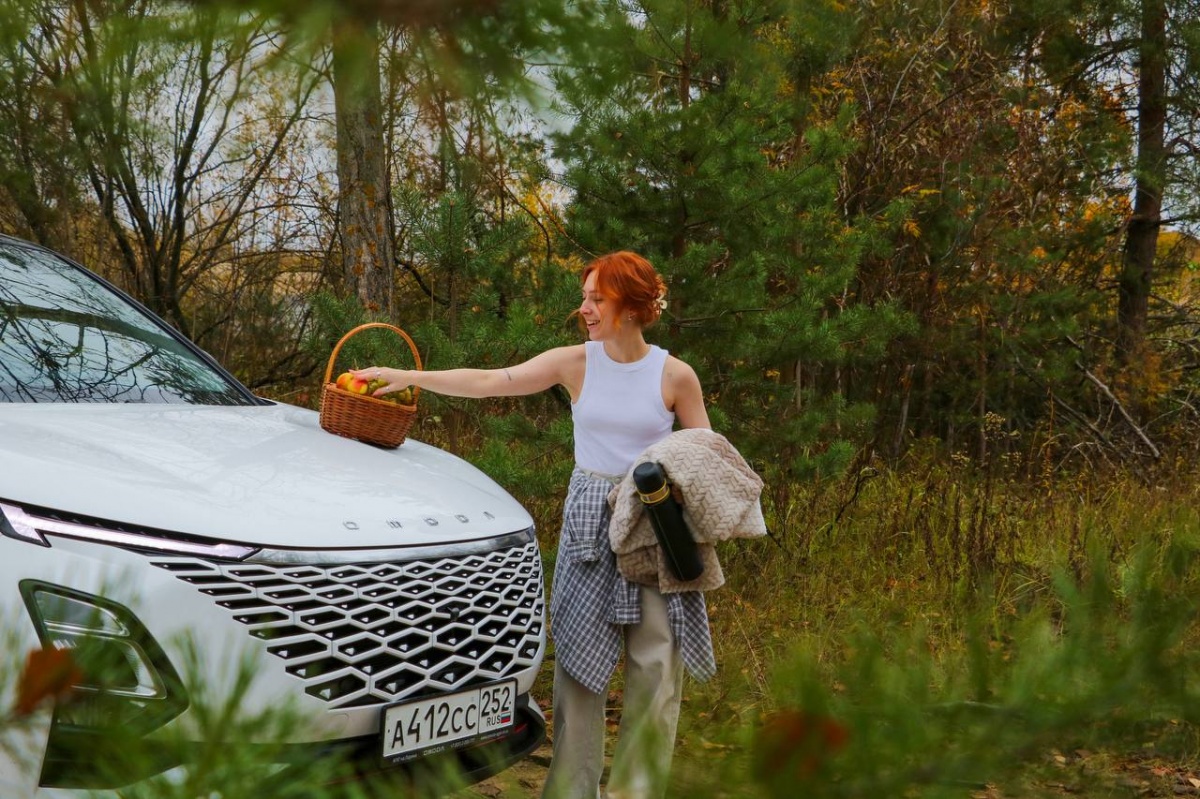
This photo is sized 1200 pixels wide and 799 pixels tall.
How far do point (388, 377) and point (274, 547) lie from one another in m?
1.06

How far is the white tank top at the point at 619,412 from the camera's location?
10.2 ft

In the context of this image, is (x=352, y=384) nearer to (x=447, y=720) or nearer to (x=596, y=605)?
(x=596, y=605)

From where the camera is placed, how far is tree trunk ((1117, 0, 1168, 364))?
31.5 feet

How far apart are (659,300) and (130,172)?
1649mm

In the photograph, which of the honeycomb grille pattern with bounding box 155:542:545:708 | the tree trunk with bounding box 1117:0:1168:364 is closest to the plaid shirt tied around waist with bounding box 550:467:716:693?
the honeycomb grille pattern with bounding box 155:542:545:708

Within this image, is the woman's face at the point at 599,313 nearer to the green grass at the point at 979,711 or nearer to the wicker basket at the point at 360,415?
the wicker basket at the point at 360,415

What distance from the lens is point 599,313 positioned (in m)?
3.13

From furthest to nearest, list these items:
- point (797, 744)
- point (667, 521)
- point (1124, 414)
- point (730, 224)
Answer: point (1124, 414) < point (730, 224) < point (667, 521) < point (797, 744)

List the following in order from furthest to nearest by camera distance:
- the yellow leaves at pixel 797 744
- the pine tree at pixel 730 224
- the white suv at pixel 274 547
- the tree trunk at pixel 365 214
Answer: the tree trunk at pixel 365 214 < the pine tree at pixel 730 224 < the white suv at pixel 274 547 < the yellow leaves at pixel 797 744

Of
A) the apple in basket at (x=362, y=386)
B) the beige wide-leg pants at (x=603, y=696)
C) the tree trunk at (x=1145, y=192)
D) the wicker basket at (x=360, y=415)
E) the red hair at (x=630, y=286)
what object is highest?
the tree trunk at (x=1145, y=192)

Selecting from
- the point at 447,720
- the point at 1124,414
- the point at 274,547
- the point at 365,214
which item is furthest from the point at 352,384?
the point at 1124,414

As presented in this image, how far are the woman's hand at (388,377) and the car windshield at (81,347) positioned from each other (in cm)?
47

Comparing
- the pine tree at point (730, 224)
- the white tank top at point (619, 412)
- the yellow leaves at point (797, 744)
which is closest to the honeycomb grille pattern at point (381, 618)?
the white tank top at point (619, 412)

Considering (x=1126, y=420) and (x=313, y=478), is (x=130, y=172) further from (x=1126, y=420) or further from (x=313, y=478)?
(x=1126, y=420)
